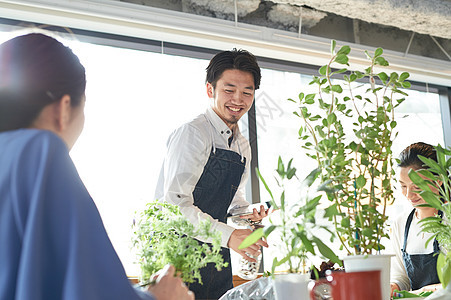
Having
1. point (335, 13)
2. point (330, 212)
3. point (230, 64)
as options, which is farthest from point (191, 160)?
point (335, 13)

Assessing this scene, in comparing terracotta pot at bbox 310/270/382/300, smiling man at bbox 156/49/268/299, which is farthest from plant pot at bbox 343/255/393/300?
smiling man at bbox 156/49/268/299

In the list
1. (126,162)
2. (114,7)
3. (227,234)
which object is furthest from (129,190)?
(227,234)

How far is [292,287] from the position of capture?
1134 mm

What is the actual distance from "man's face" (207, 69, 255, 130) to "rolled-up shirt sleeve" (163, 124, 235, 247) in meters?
0.21

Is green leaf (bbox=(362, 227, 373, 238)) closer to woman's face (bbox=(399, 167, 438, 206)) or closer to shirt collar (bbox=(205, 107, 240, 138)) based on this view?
shirt collar (bbox=(205, 107, 240, 138))

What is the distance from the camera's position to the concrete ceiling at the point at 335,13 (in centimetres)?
369

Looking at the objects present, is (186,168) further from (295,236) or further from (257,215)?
(295,236)

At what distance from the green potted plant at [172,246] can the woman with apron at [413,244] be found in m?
1.52

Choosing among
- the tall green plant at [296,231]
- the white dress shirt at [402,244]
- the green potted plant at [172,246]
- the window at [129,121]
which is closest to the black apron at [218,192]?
the window at [129,121]

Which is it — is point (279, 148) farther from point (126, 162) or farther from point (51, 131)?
point (51, 131)

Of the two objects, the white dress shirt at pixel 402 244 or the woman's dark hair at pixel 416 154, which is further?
the woman's dark hair at pixel 416 154

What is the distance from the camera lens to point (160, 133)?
11.7ft

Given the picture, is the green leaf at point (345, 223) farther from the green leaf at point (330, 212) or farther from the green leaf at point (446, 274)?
the green leaf at point (446, 274)

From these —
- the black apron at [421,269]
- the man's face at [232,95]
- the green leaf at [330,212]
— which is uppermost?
the man's face at [232,95]
